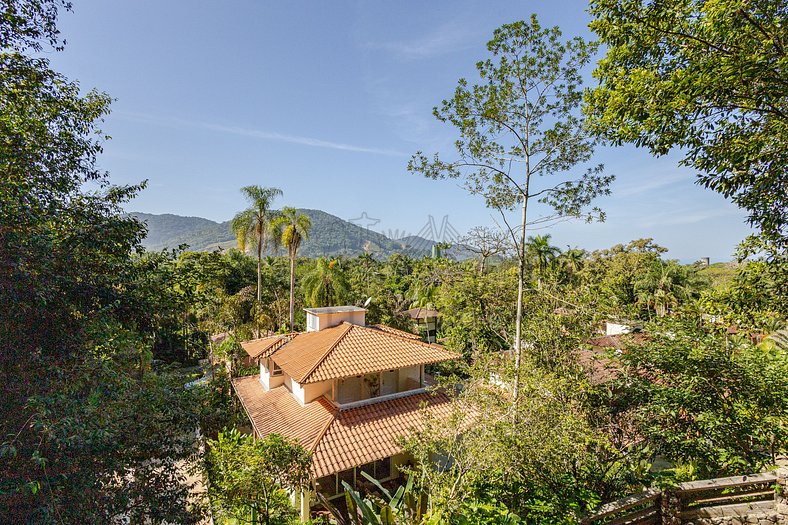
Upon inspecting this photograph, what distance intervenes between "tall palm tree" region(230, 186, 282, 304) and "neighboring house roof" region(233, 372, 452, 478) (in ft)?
49.0

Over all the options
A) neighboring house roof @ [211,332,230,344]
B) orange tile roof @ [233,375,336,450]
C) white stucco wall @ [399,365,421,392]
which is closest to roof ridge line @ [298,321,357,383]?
orange tile roof @ [233,375,336,450]

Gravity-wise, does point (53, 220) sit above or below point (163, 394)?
above

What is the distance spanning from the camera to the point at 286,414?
41.1 ft

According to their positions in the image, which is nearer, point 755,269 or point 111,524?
point 111,524

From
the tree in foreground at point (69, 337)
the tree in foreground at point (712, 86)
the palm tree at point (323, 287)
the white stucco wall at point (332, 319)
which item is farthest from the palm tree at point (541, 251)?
the tree in foreground at point (69, 337)

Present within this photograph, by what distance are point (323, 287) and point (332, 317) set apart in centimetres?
1071

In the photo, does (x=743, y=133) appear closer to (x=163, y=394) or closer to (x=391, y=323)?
(x=163, y=394)

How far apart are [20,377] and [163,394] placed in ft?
5.69

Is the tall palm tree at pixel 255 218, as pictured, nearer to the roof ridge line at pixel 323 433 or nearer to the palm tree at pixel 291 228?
the palm tree at pixel 291 228

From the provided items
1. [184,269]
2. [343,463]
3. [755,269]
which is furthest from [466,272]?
[184,269]

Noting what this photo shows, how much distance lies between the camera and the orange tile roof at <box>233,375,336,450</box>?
429 inches

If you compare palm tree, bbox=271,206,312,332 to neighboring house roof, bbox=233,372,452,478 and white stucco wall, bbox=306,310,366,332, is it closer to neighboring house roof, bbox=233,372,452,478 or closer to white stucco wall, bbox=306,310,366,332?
white stucco wall, bbox=306,310,366,332

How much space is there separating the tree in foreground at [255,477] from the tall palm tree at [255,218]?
2082 centimetres

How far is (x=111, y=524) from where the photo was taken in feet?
15.1
